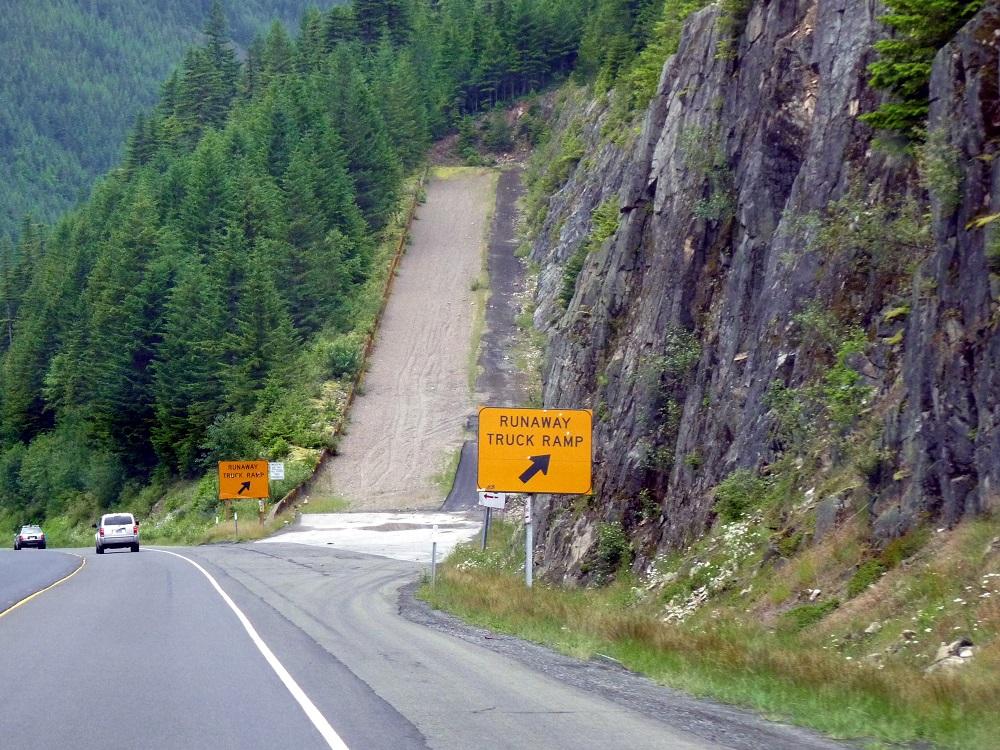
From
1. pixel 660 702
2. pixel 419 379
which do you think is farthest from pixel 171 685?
pixel 419 379

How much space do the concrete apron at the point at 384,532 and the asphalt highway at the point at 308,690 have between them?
67.8 feet

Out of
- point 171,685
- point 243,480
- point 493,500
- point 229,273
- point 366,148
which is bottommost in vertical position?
point 171,685

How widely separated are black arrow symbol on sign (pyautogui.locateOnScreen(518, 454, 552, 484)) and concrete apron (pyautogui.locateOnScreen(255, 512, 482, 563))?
16030mm

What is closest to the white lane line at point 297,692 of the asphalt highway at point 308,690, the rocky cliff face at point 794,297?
the asphalt highway at point 308,690

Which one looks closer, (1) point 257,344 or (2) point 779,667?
(2) point 779,667

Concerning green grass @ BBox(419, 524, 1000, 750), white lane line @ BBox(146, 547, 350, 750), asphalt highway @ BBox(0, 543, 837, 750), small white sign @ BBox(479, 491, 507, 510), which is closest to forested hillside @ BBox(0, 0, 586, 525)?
small white sign @ BBox(479, 491, 507, 510)

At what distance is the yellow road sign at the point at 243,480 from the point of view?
161 ft

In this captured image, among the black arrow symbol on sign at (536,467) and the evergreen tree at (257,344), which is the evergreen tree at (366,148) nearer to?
the evergreen tree at (257,344)

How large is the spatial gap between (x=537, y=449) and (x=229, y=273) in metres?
48.1

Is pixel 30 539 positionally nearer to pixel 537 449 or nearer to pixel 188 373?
pixel 188 373

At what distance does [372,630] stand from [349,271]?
5641 centimetres

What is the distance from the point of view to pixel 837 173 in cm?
2047

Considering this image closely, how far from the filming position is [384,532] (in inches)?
1783

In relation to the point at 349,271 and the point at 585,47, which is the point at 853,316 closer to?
the point at 349,271
